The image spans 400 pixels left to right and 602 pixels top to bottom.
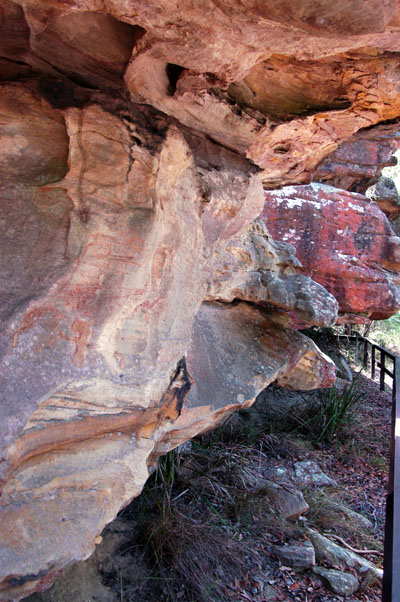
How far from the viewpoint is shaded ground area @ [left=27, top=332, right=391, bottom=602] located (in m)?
2.79

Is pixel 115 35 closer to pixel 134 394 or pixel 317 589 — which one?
pixel 134 394

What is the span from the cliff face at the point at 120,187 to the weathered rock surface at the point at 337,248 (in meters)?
2.27

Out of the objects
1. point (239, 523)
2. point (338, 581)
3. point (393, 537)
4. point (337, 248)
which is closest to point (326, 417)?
point (337, 248)

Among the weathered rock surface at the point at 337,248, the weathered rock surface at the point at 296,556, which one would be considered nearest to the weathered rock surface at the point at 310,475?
the weathered rock surface at the point at 296,556

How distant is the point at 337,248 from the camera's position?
5.05 metres

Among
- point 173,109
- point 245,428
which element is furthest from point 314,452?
point 173,109

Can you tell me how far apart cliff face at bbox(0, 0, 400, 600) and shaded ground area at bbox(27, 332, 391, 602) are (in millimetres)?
771

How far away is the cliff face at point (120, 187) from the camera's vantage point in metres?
1.56

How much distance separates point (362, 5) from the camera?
116 centimetres

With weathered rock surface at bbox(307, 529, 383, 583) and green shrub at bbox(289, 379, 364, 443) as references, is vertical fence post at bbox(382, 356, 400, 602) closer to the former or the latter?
weathered rock surface at bbox(307, 529, 383, 583)

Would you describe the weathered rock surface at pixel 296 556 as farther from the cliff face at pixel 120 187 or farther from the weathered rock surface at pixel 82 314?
the weathered rock surface at pixel 82 314

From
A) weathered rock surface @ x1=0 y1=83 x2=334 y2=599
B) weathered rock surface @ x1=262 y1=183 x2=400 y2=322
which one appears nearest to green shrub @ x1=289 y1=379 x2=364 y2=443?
weathered rock surface @ x1=262 y1=183 x2=400 y2=322

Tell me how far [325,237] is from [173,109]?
3218mm

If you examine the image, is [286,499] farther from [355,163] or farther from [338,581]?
[355,163]
